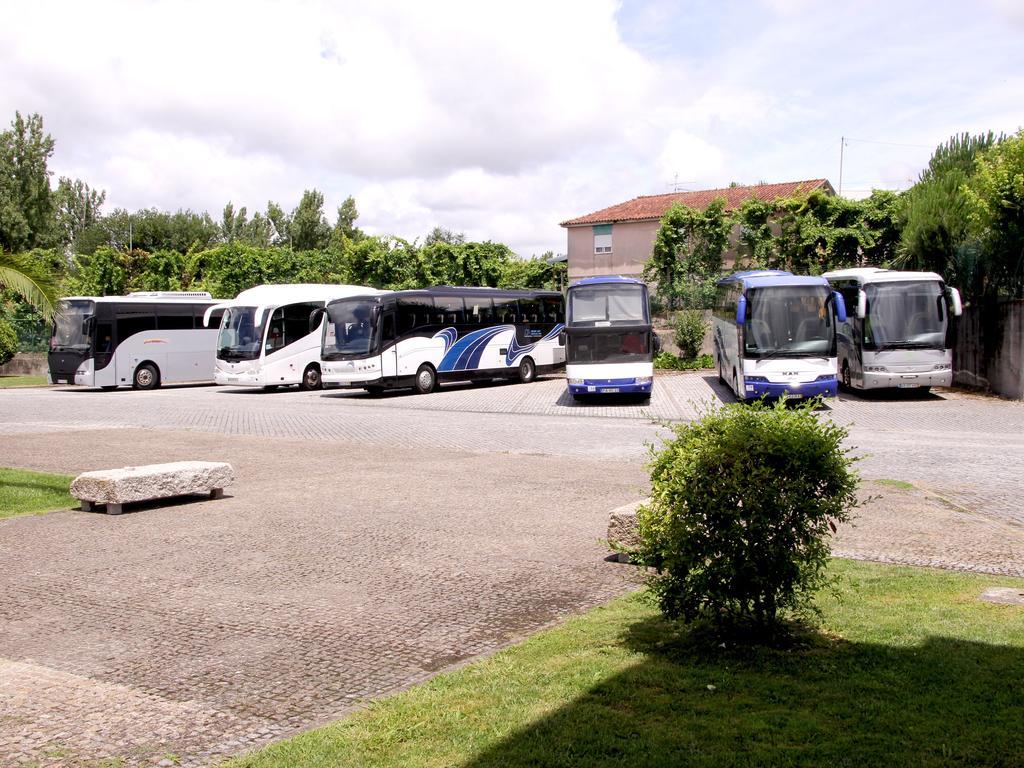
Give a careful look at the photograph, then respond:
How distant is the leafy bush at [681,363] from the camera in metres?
34.8

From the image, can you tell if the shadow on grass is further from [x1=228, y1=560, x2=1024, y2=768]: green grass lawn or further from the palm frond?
the palm frond

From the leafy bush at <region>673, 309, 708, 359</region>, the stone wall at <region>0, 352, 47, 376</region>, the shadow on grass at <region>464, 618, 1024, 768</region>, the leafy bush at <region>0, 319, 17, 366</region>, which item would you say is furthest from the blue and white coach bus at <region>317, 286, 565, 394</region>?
the shadow on grass at <region>464, 618, 1024, 768</region>

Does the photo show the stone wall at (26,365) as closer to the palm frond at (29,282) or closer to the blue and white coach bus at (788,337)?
the palm frond at (29,282)

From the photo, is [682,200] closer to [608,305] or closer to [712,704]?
[608,305]

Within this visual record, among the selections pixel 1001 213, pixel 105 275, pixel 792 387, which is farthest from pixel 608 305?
pixel 105 275

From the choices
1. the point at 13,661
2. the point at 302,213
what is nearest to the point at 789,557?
the point at 13,661

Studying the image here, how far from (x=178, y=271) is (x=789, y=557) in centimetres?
4700

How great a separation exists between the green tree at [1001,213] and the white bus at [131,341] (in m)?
26.0

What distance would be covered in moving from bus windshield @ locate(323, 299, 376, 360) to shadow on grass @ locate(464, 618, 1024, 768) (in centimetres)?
2345

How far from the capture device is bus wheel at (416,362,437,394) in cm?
2906

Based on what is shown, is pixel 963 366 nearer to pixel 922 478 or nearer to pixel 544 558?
pixel 922 478

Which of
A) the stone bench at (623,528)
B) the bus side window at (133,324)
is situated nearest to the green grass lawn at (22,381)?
the bus side window at (133,324)

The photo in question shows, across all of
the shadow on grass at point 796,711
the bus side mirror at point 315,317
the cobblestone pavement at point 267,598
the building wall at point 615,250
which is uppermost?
the building wall at point 615,250

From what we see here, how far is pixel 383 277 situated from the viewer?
43250mm
